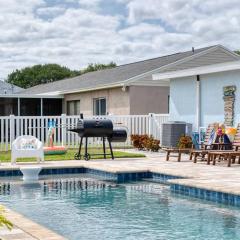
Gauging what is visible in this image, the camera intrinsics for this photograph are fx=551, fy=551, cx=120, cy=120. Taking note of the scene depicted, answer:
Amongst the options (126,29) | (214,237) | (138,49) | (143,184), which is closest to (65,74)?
(138,49)

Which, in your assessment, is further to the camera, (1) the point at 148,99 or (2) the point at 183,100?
(1) the point at 148,99

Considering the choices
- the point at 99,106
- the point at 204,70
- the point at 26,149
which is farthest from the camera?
the point at 99,106

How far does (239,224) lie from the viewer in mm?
7086

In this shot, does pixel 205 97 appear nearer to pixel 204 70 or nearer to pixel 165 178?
pixel 204 70

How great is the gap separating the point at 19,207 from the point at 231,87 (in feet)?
28.1

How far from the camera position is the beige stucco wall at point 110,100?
22.8 metres

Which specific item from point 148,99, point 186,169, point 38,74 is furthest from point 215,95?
point 38,74

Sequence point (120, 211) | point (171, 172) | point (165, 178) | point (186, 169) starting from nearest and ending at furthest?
1. point (120, 211)
2. point (171, 172)
3. point (165, 178)
4. point (186, 169)

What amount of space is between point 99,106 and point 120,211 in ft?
56.5

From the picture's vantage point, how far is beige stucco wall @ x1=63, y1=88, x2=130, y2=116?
74.6ft

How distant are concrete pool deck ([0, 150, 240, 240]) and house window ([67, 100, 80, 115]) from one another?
1198 cm

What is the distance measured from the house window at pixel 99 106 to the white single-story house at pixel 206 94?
248 inches

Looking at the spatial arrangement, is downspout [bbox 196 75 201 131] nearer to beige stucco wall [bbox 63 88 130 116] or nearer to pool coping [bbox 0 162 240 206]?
pool coping [bbox 0 162 240 206]

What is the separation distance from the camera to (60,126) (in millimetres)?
18969
